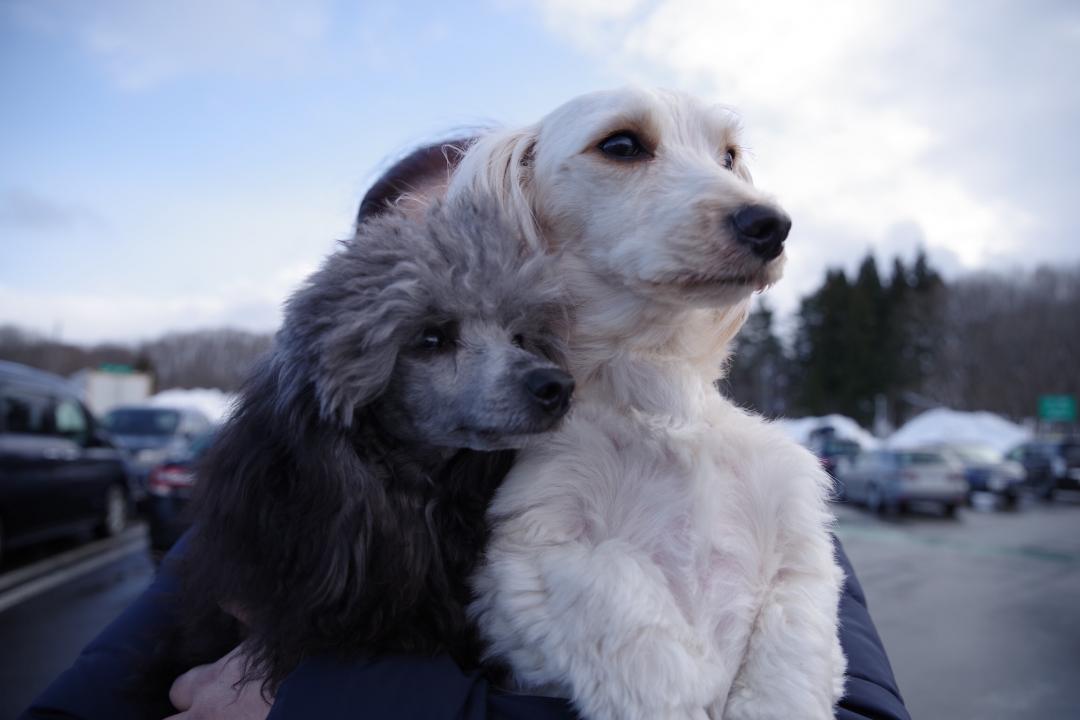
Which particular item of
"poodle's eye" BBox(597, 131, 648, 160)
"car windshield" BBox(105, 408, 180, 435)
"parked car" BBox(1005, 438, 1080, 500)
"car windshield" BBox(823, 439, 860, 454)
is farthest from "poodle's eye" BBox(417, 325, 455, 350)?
"parked car" BBox(1005, 438, 1080, 500)

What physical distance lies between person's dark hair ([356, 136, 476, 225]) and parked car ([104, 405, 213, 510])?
12288 millimetres

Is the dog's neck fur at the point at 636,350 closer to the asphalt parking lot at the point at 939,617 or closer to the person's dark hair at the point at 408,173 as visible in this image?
the person's dark hair at the point at 408,173

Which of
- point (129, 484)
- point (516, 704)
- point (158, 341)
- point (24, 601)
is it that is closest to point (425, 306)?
point (516, 704)

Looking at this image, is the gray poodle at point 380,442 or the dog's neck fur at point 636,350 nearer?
the gray poodle at point 380,442

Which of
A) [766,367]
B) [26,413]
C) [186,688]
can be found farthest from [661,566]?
[766,367]

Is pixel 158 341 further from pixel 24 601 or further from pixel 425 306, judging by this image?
pixel 425 306

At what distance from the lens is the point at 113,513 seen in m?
10.4

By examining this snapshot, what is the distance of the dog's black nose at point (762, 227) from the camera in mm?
1655

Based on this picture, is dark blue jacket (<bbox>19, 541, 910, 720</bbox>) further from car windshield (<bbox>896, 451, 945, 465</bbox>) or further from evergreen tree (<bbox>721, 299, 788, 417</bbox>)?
evergreen tree (<bbox>721, 299, 788, 417</bbox>)

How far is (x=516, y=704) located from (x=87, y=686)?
105cm

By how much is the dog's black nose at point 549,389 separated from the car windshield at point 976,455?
23350mm

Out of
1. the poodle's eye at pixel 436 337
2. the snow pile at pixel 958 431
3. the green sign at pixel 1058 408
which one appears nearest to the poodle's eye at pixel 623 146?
the poodle's eye at pixel 436 337

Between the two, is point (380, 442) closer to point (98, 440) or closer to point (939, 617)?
point (939, 617)

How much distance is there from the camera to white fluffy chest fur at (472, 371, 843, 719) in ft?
4.47
